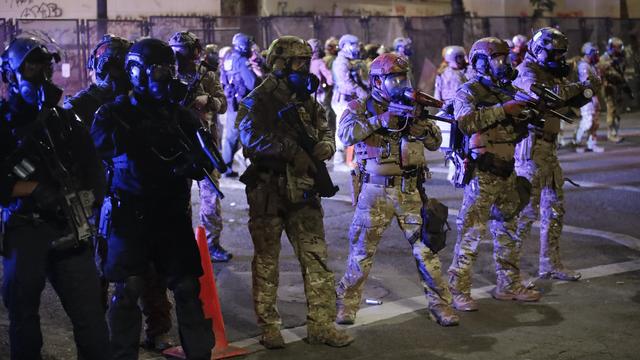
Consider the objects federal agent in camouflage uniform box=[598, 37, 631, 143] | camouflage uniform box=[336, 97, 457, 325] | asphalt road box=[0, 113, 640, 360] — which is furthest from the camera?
federal agent in camouflage uniform box=[598, 37, 631, 143]

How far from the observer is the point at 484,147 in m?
7.31

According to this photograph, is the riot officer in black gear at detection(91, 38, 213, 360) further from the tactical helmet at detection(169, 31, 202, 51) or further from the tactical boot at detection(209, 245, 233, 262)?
the tactical boot at detection(209, 245, 233, 262)

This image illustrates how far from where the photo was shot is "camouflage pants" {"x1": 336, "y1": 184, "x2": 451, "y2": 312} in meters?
Answer: 6.74

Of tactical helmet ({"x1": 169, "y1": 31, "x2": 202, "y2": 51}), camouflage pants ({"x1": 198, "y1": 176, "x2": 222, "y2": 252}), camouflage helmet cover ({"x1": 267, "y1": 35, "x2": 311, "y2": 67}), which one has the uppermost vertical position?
tactical helmet ({"x1": 169, "y1": 31, "x2": 202, "y2": 51})

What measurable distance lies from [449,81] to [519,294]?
7.08 meters

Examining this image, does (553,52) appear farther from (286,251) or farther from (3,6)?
(3,6)

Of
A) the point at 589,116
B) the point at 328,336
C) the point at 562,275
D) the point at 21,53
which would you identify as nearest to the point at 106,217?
the point at 21,53

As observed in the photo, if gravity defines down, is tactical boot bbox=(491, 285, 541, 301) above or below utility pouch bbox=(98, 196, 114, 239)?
below

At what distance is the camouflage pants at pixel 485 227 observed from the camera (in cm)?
725

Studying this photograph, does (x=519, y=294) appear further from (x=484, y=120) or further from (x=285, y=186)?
(x=285, y=186)

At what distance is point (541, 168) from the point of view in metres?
7.98

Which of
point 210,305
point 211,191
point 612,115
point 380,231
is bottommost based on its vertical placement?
point 210,305

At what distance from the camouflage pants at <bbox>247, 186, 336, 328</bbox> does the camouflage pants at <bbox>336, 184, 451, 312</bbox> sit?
54 centimetres

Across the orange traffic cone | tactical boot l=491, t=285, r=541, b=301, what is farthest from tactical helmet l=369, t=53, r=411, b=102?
tactical boot l=491, t=285, r=541, b=301
